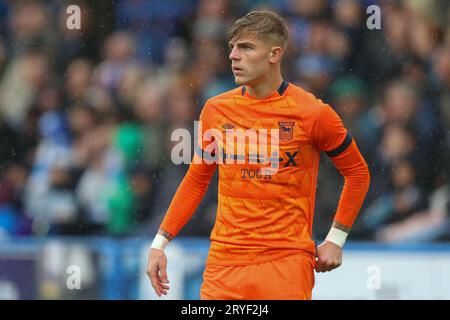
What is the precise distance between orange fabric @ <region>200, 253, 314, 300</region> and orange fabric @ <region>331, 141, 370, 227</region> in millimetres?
321

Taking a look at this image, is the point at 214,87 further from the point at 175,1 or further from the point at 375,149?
the point at 375,149

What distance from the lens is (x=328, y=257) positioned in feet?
14.4

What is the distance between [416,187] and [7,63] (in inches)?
139

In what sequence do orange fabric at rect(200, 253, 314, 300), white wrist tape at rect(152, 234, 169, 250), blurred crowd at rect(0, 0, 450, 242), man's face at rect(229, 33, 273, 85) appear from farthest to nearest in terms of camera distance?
1. blurred crowd at rect(0, 0, 450, 242)
2. white wrist tape at rect(152, 234, 169, 250)
3. man's face at rect(229, 33, 273, 85)
4. orange fabric at rect(200, 253, 314, 300)

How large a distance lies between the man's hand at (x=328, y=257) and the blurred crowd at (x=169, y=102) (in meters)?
2.90

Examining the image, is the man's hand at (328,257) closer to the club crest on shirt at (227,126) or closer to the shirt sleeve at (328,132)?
the shirt sleeve at (328,132)

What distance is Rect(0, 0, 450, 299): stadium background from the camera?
7.32 meters

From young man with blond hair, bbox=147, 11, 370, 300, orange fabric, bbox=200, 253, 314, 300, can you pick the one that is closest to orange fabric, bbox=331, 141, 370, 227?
young man with blond hair, bbox=147, 11, 370, 300

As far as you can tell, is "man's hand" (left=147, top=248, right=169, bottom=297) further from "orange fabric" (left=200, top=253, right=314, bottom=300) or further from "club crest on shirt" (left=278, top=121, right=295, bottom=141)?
"club crest on shirt" (left=278, top=121, right=295, bottom=141)

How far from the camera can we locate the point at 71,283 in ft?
24.4

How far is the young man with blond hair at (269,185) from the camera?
436 cm

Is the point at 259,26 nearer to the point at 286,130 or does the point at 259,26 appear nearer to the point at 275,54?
the point at 275,54

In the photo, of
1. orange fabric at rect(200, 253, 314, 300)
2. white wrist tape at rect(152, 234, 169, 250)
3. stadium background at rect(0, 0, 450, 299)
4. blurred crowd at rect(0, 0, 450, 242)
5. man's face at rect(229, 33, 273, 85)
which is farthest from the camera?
blurred crowd at rect(0, 0, 450, 242)
